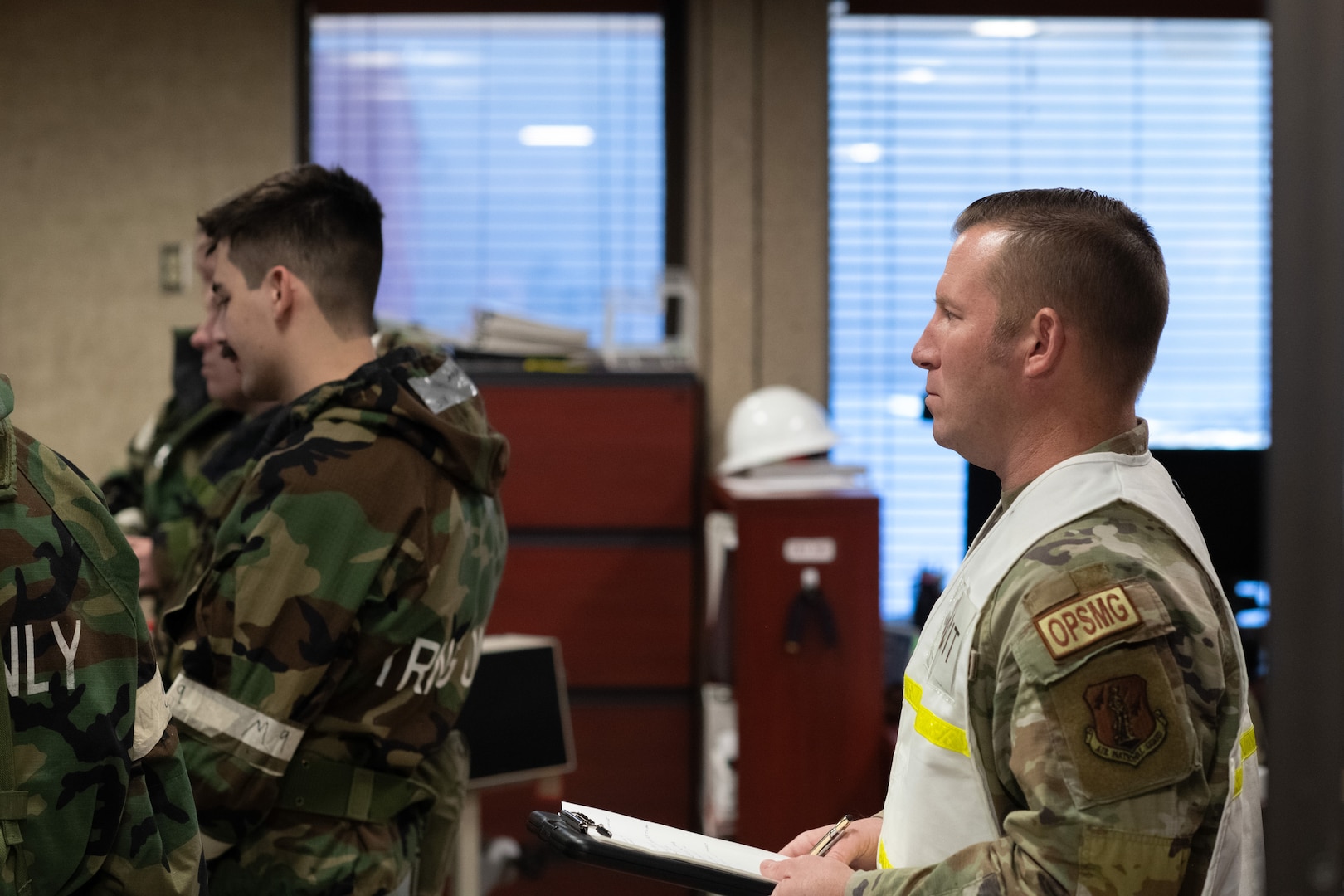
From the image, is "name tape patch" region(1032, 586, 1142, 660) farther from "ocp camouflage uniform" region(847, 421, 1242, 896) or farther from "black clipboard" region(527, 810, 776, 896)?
"black clipboard" region(527, 810, 776, 896)

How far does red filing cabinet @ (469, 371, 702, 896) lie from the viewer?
3.44m

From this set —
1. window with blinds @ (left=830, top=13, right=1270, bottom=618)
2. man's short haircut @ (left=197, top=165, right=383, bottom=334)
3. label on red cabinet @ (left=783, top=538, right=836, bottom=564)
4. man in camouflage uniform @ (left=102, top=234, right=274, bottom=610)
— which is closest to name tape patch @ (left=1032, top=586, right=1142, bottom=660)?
man's short haircut @ (left=197, top=165, right=383, bottom=334)

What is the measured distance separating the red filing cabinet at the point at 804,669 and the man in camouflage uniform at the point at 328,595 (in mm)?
1212

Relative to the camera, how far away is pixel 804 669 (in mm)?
2875

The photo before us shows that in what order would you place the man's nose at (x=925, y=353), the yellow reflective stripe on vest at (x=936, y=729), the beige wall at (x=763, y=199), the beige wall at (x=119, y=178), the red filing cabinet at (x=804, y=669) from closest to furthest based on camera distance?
the yellow reflective stripe on vest at (x=936, y=729)
the man's nose at (x=925, y=353)
the red filing cabinet at (x=804, y=669)
the beige wall at (x=763, y=199)
the beige wall at (x=119, y=178)

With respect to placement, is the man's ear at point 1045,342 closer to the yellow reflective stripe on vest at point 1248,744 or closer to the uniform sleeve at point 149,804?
the yellow reflective stripe on vest at point 1248,744

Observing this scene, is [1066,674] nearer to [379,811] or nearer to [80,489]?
[80,489]

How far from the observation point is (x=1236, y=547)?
2.63 m

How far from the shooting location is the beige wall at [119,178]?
3.93 meters

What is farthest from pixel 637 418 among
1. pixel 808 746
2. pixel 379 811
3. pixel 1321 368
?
pixel 1321 368

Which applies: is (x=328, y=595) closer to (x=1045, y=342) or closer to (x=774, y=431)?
(x=1045, y=342)

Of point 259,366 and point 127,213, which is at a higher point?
point 127,213

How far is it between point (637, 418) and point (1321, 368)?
2931mm

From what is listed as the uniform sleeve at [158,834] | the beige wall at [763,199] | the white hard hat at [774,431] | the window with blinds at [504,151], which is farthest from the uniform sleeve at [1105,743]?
the window with blinds at [504,151]
